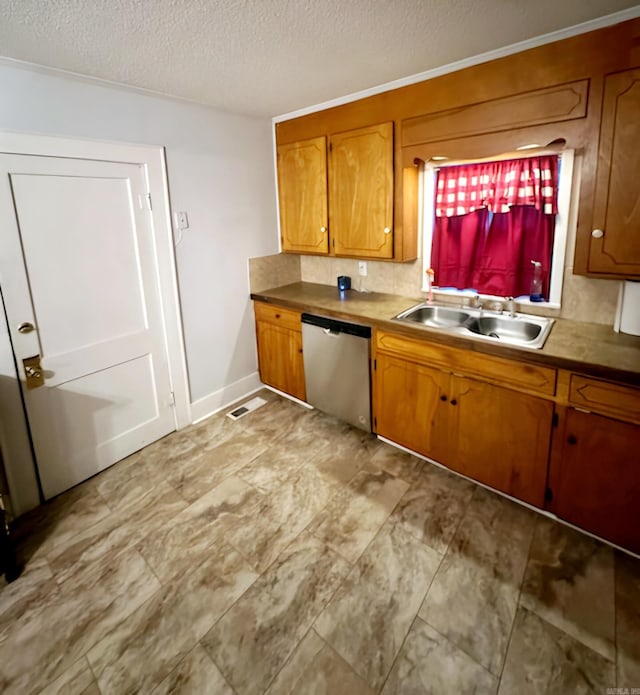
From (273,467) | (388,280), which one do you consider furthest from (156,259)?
(388,280)

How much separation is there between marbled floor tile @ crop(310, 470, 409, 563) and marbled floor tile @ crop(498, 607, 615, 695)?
72cm

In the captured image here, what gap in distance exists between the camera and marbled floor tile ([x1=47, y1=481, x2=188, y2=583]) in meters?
1.92

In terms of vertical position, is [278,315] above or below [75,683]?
above

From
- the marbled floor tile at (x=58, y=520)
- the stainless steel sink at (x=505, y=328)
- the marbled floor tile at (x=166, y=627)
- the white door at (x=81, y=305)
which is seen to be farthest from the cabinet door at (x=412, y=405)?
the marbled floor tile at (x=58, y=520)

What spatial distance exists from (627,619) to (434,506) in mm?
882

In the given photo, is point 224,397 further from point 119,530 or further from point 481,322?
point 481,322

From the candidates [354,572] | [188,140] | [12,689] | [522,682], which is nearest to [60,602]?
[12,689]

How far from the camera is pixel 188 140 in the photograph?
2.69 m

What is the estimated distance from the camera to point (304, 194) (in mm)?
3100

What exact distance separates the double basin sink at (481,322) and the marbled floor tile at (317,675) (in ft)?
5.17

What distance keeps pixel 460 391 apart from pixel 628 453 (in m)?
0.77

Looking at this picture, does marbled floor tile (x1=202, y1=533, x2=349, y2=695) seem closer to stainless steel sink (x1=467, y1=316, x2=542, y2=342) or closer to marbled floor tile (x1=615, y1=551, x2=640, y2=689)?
marbled floor tile (x1=615, y1=551, x2=640, y2=689)

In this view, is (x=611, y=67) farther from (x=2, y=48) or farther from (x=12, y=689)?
(x=12, y=689)

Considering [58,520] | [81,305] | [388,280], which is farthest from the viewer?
[388,280]
